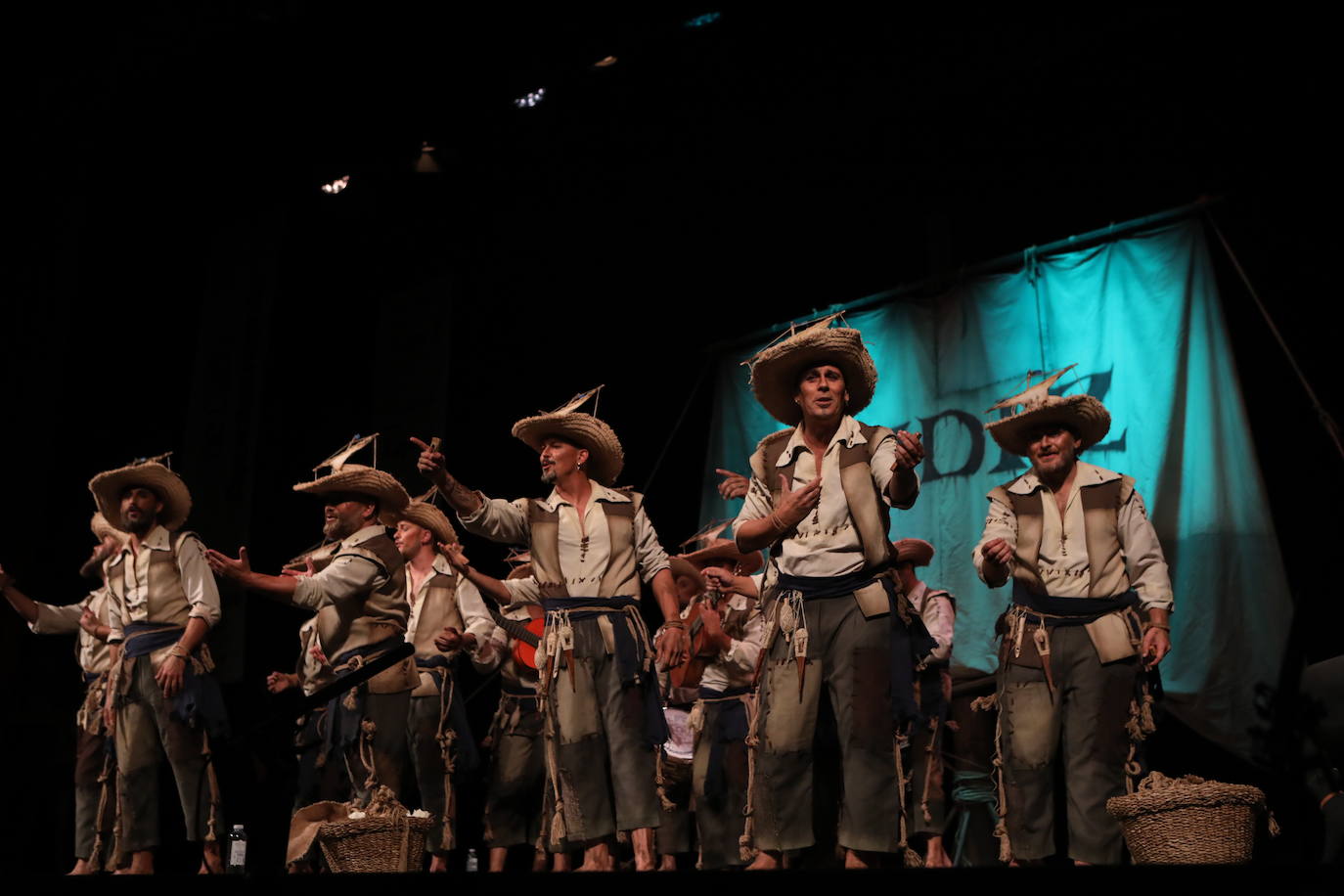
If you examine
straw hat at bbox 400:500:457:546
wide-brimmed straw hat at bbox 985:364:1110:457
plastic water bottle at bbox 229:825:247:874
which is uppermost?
wide-brimmed straw hat at bbox 985:364:1110:457

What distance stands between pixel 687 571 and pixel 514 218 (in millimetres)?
2947

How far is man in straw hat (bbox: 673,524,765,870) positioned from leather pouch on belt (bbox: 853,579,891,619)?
1.73m

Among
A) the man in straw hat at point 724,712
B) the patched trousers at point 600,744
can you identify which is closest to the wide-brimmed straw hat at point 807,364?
the patched trousers at point 600,744

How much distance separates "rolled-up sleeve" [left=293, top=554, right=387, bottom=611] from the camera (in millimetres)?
5719

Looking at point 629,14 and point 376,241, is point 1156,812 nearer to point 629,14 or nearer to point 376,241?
point 629,14

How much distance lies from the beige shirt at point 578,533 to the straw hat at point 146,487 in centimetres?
→ 230

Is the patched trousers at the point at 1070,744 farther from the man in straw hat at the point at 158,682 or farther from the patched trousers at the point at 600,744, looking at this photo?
the man in straw hat at the point at 158,682

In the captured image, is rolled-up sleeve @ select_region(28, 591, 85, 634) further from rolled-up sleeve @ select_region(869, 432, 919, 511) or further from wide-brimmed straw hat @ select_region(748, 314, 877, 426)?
rolled-up sleeve @ select_region(869, 432, 919, 511)

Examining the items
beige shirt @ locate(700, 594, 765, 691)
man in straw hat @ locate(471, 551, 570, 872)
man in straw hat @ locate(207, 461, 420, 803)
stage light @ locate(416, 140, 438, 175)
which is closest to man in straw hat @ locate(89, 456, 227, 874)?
man in straw hat @ locate(207, 461, 420, 803)

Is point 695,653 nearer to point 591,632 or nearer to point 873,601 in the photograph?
point 591,632

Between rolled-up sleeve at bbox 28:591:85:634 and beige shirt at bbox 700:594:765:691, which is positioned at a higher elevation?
rolled-up sleeve at bbox 28:591:85:634

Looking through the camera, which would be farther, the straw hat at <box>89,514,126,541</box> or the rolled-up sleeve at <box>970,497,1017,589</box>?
the straw hat at <box>89,514,126,541</box>

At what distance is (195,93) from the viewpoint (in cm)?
666

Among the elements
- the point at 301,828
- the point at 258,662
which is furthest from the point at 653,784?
the point at 258,662
